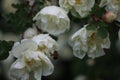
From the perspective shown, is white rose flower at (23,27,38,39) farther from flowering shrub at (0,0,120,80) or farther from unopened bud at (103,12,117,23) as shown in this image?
unopened bud at (103,12,117,23)

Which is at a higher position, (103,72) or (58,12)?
(58,12)

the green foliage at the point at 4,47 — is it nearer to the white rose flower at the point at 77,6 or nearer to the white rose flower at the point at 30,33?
the white rose flower at the point at 30,33

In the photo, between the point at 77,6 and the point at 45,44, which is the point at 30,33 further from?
the point at 77,6

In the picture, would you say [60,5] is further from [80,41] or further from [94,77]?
[94,77]

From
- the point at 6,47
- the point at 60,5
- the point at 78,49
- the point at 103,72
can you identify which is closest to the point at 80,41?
the point at 78,49

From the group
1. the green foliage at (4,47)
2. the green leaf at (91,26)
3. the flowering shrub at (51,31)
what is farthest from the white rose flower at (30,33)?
the green leaf at (91,26)

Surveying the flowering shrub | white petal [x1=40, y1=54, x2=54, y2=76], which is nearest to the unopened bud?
the flowering shrub
